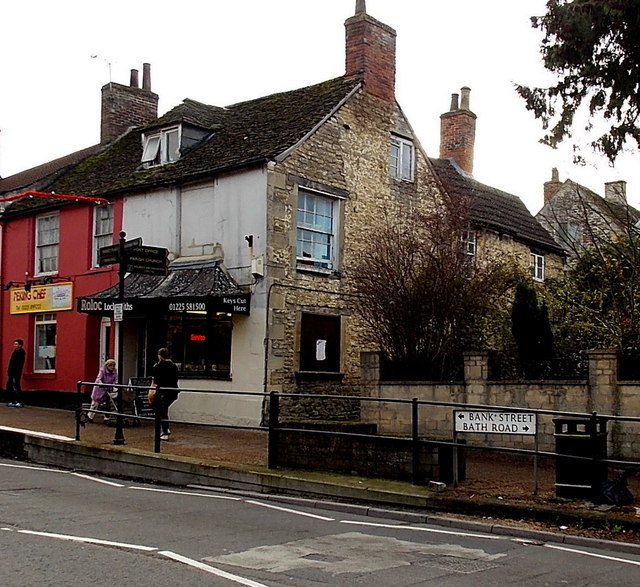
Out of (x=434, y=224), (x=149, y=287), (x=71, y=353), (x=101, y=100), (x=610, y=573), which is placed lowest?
(x=610, y=573)

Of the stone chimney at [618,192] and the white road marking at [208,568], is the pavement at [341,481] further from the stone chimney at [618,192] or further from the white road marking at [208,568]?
the stone chimney at [618,192]

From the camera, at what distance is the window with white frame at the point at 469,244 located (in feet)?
66.2

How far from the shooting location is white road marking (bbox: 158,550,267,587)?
7107 millimetres

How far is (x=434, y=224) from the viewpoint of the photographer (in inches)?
787

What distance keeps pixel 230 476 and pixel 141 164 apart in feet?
43.1

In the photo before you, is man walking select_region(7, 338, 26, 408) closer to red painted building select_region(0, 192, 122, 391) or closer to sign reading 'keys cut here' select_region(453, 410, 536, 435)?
red painted building select_region(0, 192, 122, 391)

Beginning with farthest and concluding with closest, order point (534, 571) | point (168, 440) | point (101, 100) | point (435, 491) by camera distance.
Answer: point (101, 100) < point (168, 440) < point (435, 491) < point (534, 571)

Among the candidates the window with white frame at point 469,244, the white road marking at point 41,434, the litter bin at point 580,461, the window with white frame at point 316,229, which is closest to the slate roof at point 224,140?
the window with white frame at point 316,229

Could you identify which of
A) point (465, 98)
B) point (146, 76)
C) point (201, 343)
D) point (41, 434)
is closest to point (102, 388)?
point (41, 434)

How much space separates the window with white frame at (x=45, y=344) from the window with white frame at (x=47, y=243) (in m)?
1.40

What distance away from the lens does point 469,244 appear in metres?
24.3

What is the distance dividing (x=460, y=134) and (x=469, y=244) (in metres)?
9.79

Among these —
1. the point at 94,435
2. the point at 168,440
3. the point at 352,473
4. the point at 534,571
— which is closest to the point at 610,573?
the point at 534,571

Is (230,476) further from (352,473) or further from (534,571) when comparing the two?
(534,571)
